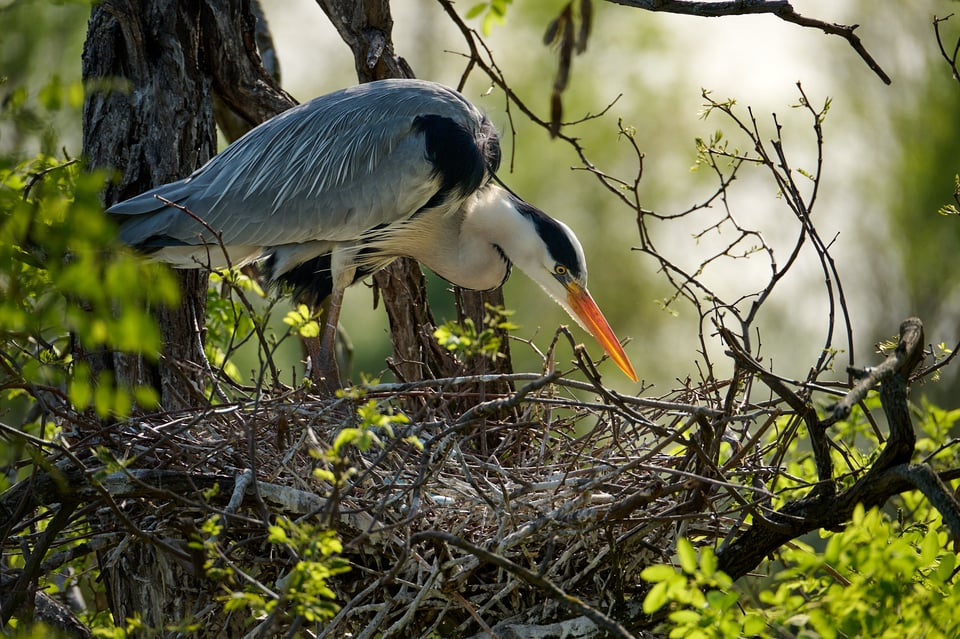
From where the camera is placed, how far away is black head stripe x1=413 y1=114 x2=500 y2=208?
11.4 ft

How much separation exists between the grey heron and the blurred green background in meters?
1.49

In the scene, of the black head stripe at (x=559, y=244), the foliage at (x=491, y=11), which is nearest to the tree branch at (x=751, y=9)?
the foliage at (x=491, y=11)

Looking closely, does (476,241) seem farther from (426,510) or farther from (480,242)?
(426,510)

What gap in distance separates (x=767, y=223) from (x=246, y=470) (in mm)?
10973

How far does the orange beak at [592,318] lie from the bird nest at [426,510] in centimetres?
94

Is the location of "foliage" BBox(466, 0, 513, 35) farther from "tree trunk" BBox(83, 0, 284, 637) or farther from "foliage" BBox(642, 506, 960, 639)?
"tree trunk" BBox(83, 0, 284, 637)

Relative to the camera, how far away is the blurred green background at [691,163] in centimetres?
1088

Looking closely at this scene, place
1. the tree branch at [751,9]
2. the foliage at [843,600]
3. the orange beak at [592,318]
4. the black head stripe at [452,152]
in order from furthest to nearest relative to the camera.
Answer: the orange beak at [592,318]
the black head stripe at [452,152]
the tree branch at [751,9]
the foliage at [843,600]

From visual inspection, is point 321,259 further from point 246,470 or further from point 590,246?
point 590,246

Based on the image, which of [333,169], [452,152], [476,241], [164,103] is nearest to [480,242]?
[476,241]

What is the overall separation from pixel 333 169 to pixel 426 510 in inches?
65.1

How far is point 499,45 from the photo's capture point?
669 inches

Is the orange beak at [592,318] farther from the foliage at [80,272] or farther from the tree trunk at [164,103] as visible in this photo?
the foliage at [80,272]

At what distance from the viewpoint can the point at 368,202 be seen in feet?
11.6
